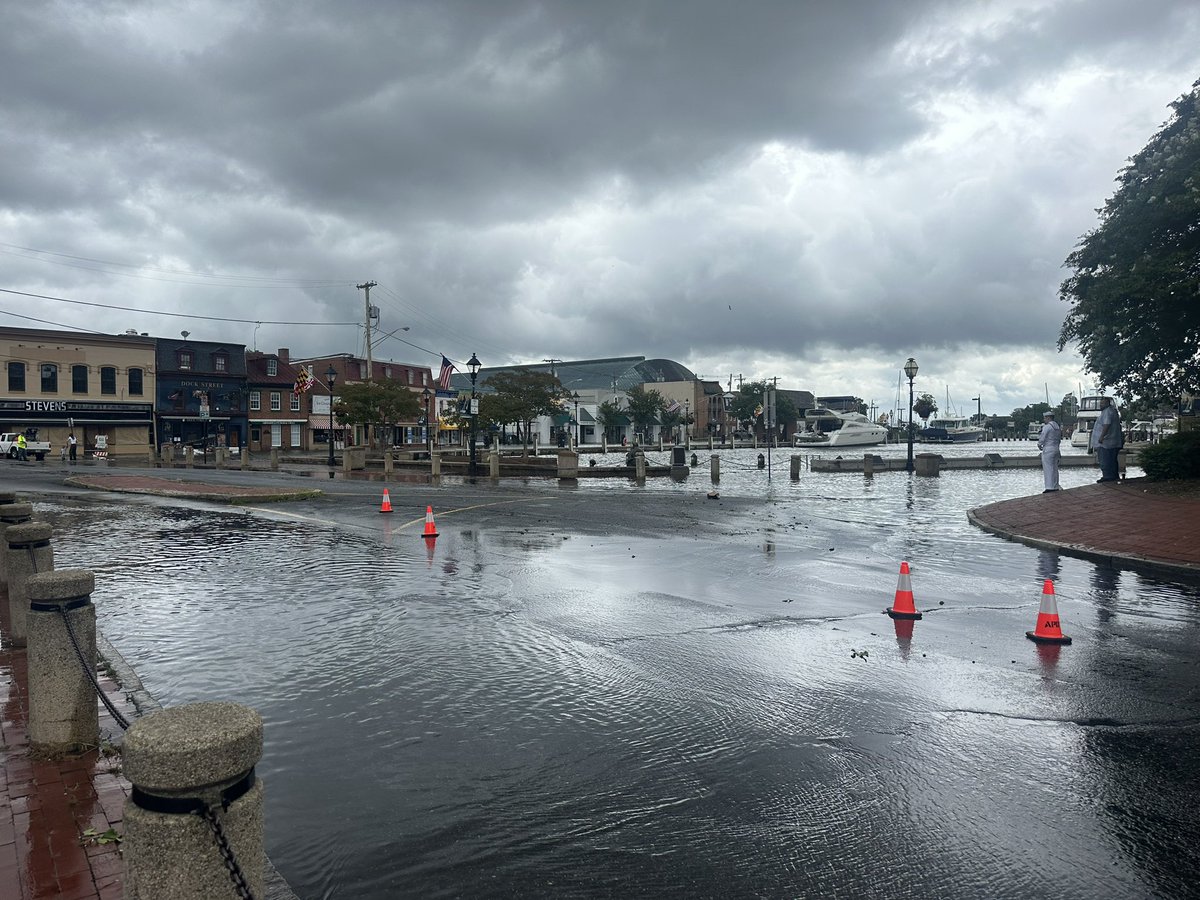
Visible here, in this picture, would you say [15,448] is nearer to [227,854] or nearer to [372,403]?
[372,403]

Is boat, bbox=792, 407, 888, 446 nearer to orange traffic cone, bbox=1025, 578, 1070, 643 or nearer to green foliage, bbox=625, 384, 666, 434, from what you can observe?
green foliage, bbox=625, 384, 666, 434

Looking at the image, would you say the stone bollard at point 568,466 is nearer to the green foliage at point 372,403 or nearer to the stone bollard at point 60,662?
the green foliage at point 372,403

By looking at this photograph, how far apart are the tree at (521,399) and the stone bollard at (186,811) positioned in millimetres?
53688

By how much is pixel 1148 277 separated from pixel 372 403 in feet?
142

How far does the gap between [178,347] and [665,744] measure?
68942 millimetres

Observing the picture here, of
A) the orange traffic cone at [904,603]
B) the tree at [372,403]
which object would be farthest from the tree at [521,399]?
the orange traffic cone at [904,603]

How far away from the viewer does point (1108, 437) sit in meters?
20.6

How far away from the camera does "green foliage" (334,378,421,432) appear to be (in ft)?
172

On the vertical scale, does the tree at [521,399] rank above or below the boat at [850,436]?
above

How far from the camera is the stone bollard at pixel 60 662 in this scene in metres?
4.65

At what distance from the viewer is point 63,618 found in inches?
184

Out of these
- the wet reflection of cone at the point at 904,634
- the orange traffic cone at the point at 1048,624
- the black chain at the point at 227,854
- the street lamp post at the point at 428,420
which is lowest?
the wet reflection of cone at the point at 904,634

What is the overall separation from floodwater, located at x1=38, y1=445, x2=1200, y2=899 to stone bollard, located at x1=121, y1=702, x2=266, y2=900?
1279 millimetres

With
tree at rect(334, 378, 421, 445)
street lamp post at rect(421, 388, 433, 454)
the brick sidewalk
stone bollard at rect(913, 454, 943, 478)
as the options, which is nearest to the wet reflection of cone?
the brick sidewalk
